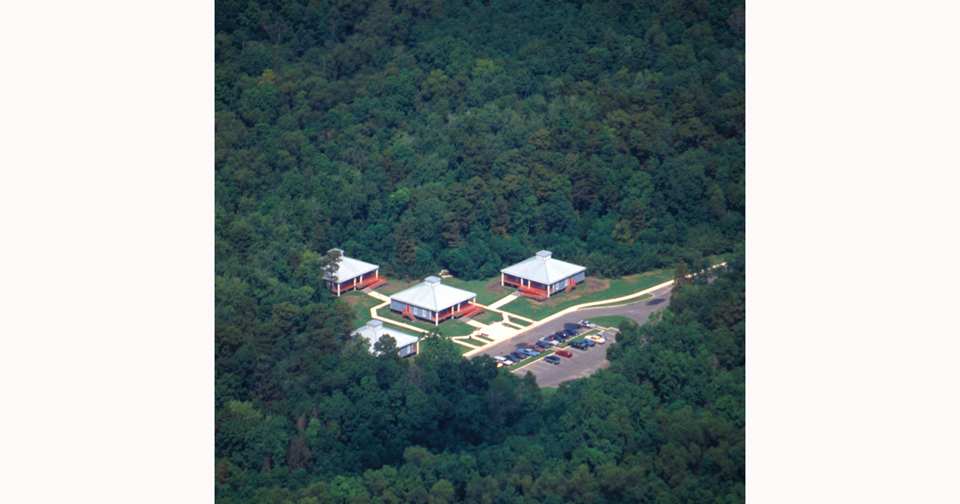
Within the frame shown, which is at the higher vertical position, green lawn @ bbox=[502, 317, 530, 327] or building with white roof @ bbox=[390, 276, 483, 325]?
building with white roof @ bbox=[390, 276, 483, 325]

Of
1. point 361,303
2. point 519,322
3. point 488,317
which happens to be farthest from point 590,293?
point 361,303

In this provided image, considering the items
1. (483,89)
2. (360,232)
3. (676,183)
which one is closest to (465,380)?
(360,232)

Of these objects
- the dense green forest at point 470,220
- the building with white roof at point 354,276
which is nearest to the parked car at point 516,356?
the dense green forest at point 470,220

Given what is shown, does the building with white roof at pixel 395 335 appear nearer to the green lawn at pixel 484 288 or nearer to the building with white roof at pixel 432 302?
the building with white roof at pixel 432 302

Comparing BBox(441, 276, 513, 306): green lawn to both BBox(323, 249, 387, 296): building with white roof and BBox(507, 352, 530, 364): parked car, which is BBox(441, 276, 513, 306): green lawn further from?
BBox(507, 352, 530, 364): parked car

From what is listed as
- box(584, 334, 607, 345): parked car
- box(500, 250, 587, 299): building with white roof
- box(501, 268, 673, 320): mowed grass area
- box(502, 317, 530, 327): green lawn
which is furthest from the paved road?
box(500, 250, 587, 299): building with white roof

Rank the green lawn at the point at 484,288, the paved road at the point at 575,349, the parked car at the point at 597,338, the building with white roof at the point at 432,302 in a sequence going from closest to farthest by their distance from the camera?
1. the paved road at the point at 575,349
2. the parked car at the point at 597,338
3. the building with white roof at the point at 432,302
4. the green lawn at the point at 484,288

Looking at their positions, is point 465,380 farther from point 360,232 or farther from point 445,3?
point 445,3
